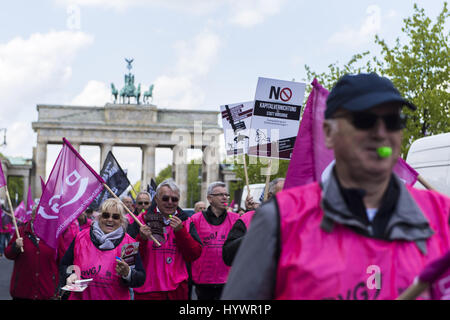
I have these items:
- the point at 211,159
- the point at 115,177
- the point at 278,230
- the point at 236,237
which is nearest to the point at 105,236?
the point at 236,237

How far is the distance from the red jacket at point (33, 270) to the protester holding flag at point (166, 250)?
167cm

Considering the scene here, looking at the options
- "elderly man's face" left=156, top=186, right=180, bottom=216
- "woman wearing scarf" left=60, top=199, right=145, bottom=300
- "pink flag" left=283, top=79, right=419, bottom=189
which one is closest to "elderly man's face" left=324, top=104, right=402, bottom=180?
"pink flag" left=283, top=79, right=419, bottom=189

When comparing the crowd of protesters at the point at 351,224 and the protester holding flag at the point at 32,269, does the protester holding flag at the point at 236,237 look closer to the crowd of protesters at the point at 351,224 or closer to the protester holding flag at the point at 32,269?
the protester holding flag at the point at 32,269

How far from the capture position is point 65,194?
746 cm

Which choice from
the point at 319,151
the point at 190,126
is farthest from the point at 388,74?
the point at 190,126

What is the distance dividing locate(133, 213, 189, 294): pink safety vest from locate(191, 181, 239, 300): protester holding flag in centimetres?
141

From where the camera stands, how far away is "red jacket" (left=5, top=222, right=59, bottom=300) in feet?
25.4

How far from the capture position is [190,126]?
2987 inches

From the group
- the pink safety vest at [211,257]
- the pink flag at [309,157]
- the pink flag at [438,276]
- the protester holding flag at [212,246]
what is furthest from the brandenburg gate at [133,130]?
the pink flag at [438,276]

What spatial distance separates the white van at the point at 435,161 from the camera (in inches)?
323

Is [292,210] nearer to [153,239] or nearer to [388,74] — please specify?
[153,239]

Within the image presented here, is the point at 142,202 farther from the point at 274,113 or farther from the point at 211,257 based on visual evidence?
the point at 274,113

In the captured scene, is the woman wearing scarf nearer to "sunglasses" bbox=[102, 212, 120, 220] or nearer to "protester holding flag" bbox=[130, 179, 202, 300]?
"sunglasses" bbox=[102, 212, 120, 220]

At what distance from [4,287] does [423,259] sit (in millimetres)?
14177
